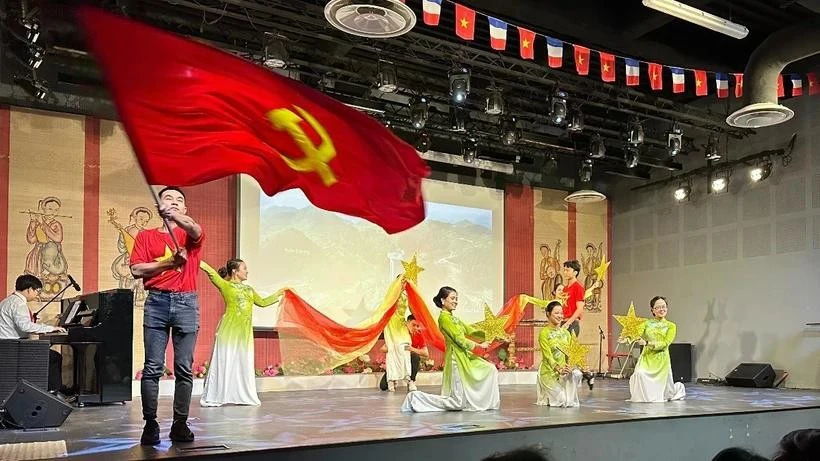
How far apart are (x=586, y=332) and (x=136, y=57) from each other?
1333 centimetres

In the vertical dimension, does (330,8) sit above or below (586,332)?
above

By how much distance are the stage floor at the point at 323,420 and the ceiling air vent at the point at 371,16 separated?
3.44m

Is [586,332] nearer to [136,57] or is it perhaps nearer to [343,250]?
[343,250]

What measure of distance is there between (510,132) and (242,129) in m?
8.14

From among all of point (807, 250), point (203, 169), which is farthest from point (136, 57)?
point (807, 250)

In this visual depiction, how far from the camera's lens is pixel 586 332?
1555 centimetres

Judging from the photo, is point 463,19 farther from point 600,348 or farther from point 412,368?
point 600,348

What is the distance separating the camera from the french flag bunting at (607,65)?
388 inches

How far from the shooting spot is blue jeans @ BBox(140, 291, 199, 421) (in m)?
4.98

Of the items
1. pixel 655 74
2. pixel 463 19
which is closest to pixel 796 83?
pixel 655 74

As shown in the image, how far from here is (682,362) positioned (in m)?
14.1

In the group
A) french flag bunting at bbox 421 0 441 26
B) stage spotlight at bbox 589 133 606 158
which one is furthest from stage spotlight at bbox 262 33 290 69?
stage spotlight at bbox 589 133 606 158

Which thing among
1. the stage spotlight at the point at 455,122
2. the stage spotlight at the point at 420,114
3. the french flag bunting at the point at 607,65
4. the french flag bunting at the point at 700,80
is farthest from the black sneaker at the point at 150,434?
the french flag bunting at the point at 700,80

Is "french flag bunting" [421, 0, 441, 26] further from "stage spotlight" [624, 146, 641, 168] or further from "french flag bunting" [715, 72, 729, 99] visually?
"stage spotlight" [624, 146, 641, 168]
